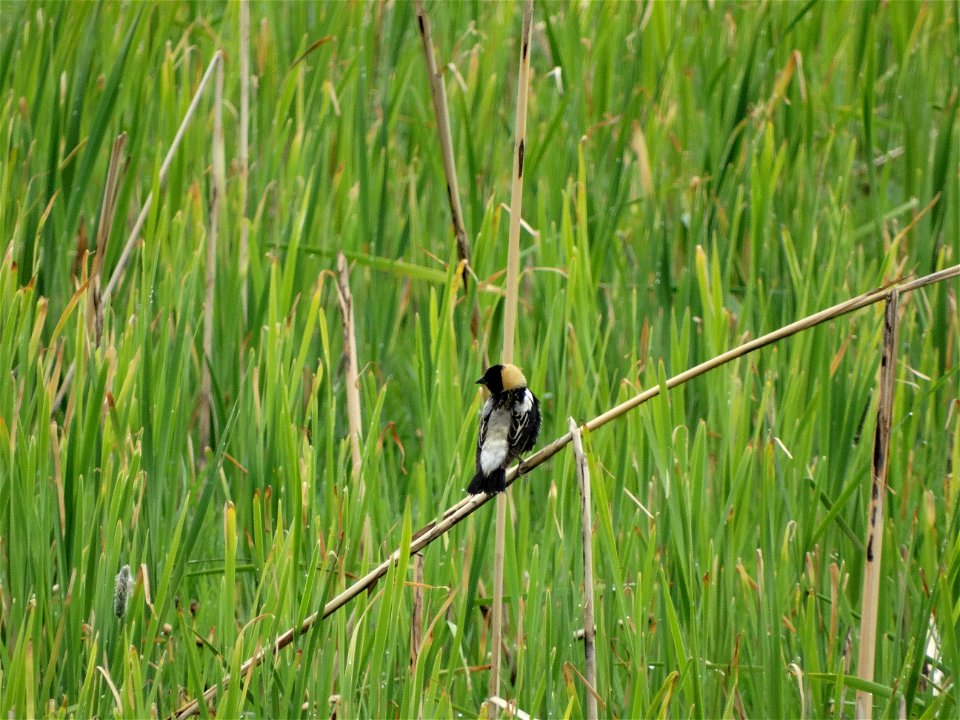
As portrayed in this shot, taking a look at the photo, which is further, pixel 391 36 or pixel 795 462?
pixel 391 36

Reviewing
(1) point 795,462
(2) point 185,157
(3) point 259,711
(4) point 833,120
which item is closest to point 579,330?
(1) point 795,462

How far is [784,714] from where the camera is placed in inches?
82.5

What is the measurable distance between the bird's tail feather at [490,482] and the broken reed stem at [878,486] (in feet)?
2.07

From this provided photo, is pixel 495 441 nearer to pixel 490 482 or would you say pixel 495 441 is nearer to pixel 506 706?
pixel 490 482

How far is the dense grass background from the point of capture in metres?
2.10

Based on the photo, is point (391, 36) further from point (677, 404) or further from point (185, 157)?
point (677, 404)

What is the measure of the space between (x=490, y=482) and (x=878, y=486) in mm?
666

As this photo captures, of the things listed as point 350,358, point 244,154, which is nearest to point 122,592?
point 350,358

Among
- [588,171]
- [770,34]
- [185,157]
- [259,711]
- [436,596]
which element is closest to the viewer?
[259,711]

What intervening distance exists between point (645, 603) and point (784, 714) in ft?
1.20

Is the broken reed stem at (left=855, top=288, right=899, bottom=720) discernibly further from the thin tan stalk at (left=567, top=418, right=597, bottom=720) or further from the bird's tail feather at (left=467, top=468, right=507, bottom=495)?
the bird's tail feather at (left=467, top=468, right=507, bottom=495)

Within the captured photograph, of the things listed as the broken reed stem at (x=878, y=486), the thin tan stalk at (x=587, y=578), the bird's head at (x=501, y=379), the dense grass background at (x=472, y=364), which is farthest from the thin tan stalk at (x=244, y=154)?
the broken reed stem at (x=878, y=486)

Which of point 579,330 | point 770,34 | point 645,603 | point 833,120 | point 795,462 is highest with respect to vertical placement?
point 770,34

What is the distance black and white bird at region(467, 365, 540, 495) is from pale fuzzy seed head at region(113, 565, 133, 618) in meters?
0.67
